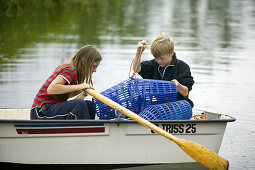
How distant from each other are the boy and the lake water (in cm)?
99

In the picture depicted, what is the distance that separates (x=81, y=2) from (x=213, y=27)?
10.7 metres

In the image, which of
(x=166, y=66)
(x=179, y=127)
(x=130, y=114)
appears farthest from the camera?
(x=166, y=66)

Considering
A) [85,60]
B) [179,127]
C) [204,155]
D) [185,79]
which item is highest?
[85,60]

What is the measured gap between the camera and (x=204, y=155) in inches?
232

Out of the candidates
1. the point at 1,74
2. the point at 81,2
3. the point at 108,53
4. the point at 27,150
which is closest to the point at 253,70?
the point at 108,53

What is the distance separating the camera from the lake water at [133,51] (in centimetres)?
914

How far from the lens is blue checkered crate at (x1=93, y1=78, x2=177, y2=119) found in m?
6.14

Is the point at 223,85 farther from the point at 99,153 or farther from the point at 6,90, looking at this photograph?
the point at 99,153

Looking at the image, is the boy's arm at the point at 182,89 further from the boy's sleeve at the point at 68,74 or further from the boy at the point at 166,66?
the boy's sleeve at the point at 68,74

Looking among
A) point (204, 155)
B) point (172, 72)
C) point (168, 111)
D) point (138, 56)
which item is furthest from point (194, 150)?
point (138, 56)

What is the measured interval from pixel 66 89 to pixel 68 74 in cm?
18

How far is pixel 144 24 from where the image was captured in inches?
848

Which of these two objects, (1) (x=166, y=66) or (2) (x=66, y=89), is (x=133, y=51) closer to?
(1) (x=166, y=66)

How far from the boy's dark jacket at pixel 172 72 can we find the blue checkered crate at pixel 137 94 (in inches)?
14.8
